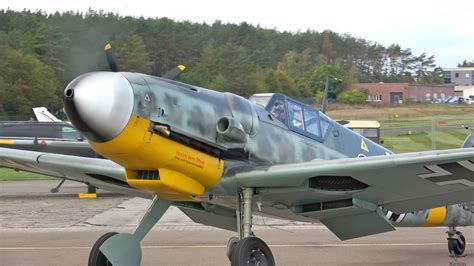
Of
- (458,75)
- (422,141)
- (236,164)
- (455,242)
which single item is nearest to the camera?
(236,164)

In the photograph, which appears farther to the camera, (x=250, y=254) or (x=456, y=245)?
(x=456, y=245)

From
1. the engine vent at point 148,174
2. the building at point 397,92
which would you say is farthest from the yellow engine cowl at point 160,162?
the building at point 397,92

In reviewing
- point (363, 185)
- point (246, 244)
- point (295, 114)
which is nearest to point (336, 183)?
point (363, 185)

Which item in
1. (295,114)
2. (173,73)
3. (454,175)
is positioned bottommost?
(454,175)

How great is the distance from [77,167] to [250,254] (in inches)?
102

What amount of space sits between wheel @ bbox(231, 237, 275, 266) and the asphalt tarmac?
2601 millimetres

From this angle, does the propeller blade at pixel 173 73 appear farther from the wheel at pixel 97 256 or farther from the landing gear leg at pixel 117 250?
the wheel at pixel 97 256

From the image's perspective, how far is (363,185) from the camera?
24.0 ft

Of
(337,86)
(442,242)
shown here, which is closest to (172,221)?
(442,242)

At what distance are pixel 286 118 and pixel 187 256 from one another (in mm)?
3402

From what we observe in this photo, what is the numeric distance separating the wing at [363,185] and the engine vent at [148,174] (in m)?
0.76

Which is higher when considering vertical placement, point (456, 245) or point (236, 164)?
point (236, 164)

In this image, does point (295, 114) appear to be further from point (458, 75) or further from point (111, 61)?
point (458, 75)

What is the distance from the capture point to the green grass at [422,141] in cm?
3194
